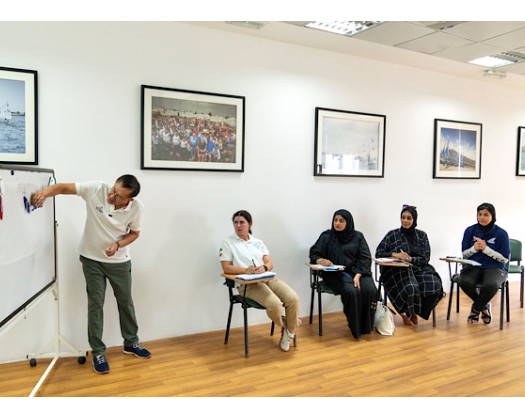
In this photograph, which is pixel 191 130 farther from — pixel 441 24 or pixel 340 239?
pixel 441 24

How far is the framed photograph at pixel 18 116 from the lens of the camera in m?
3.35

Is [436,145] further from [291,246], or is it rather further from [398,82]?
[291,246]

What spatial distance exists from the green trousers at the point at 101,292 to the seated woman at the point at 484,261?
3304mm

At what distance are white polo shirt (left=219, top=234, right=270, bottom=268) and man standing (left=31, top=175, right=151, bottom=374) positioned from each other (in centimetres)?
83

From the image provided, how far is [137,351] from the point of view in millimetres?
3664

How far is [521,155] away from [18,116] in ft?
20.5

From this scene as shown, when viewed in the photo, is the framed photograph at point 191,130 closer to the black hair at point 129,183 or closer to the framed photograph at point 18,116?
the black hair at point 129,183

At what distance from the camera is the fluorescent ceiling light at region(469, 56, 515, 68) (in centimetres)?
519

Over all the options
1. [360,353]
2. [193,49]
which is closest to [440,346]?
[360,353]

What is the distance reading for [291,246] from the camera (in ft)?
15.5

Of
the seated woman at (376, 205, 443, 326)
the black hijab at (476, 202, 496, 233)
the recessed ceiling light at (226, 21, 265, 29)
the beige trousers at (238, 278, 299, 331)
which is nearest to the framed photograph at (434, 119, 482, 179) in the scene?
the black hijab at (476, 202, 496, 233)

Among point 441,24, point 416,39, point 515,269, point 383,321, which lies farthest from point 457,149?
point 383,321

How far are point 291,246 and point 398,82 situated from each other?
7.59 feet

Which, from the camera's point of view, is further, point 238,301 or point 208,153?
point 208,153
